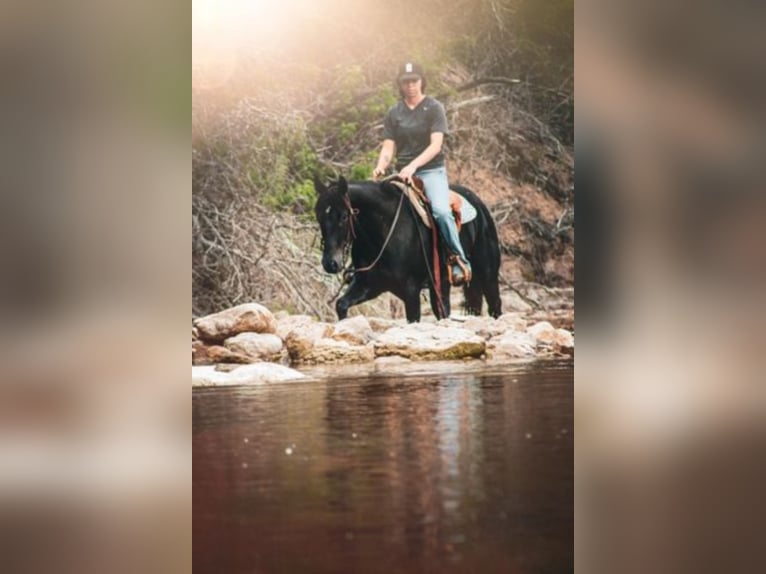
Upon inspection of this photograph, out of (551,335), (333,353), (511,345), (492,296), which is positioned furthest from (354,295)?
(551,335)

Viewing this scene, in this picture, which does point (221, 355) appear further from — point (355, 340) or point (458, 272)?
point (458, 272)

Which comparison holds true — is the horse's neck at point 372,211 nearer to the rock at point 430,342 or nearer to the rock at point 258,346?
the rock at point 430,342

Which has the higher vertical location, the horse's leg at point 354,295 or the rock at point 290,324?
the horse's leg at point 354,295

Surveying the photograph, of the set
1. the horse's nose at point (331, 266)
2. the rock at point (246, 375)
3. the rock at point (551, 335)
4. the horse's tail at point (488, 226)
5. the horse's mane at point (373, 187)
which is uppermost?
the horse's mane at point (373, 187)

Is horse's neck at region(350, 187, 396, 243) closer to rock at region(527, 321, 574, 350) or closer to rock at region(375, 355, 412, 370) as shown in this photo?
rock at region(375, 355, 412, 370)

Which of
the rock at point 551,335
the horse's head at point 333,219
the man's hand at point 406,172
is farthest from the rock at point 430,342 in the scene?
the man's hand at point 406,172

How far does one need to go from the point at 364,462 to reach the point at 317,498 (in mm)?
228

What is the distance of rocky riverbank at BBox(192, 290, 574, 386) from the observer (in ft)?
10.6

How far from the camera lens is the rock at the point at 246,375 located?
3221 millimetres

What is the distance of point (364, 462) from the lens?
3225 mm

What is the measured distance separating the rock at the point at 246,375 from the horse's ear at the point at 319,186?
71 centimetres
